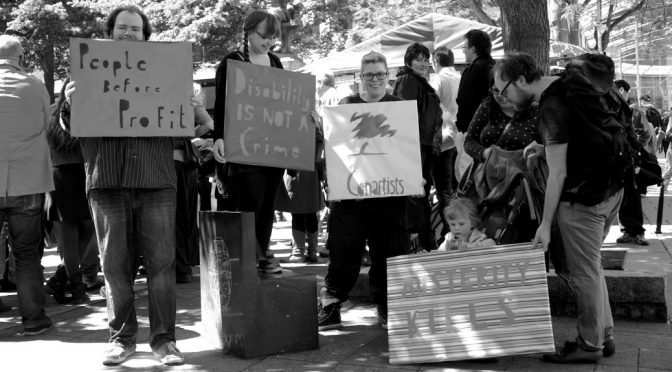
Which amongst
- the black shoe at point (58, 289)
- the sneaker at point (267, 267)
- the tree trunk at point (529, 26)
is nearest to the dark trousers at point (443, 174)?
the tree trunk at point (529, 26)

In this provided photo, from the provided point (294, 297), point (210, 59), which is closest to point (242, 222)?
point (294, 297)

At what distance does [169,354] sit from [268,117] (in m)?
1.60

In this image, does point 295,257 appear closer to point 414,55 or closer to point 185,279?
point 185,279

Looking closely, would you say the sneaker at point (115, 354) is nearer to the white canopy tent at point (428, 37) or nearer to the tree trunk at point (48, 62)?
the white canopy tent at point (428, 37)

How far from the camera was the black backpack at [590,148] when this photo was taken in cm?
488

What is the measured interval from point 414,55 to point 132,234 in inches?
136

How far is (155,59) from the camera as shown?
5.20 metres

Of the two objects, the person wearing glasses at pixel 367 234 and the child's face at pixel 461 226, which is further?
the person wearing glasses at pixel 367 234

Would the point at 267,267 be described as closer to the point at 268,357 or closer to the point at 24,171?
the point at 268,357

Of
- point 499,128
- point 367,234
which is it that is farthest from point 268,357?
point 499,128

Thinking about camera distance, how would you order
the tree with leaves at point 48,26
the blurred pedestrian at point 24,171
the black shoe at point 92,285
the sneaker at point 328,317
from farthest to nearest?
the tree with leaves at point 48,26, the black shoe at point 92,285, the blurred pedestrian at point 24,171, the sneaker at point 328,317

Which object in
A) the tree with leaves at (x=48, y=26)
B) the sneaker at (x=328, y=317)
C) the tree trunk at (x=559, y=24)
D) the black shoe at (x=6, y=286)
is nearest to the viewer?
the sneaker at (x=328, y=317)

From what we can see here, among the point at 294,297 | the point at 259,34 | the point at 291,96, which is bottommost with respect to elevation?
the point at 294,297

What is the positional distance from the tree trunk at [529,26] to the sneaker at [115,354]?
479 centimetres
